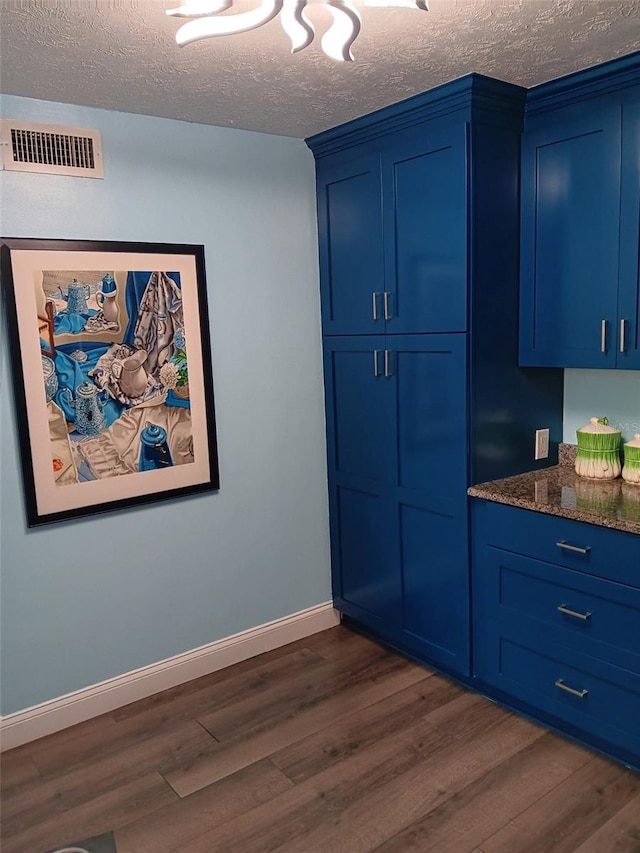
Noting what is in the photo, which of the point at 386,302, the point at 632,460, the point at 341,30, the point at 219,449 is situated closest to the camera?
the point at 341,30

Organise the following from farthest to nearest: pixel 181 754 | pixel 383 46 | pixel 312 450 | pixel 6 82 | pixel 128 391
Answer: pixel 312 450, pixel 128 391, pixel 181 754, pixel 6 82, pixel 383 46

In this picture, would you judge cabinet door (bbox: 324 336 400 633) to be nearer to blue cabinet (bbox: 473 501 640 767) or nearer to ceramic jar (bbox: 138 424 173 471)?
blue cabinet (bbox: 473 501 640 767)

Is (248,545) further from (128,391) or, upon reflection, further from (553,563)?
(553,563)

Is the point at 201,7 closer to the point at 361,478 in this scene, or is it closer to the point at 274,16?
the point at 274,16

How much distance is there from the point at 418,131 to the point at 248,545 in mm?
1921

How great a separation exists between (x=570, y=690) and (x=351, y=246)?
200 centimetres

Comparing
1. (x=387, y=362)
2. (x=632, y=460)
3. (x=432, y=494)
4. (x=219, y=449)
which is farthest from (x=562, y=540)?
(x=219, y=449)

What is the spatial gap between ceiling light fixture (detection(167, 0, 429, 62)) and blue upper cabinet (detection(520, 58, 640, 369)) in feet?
3.49

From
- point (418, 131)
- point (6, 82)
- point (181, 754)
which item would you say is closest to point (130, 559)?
point (181, 754)

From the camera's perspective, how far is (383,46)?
7.02ft

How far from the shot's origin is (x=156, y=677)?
9.68 feet

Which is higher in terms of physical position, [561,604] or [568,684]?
[561,604]

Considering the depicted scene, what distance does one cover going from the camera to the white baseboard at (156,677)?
2.65 metres

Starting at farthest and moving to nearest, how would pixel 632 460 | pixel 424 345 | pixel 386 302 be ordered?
pixel 386 302 < pixel 424 345 < pixel 632 460
